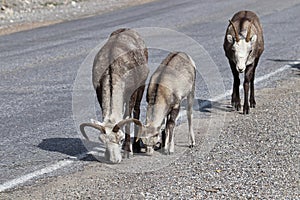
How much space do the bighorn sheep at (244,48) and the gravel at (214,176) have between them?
118 cm

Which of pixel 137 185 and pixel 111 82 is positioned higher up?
pixel 111 82

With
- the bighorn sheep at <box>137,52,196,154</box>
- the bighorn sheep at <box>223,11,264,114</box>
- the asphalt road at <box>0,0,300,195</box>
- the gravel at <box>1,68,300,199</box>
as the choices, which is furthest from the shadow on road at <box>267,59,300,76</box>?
the bighorn sheep at <box>137,52,196,154</box>

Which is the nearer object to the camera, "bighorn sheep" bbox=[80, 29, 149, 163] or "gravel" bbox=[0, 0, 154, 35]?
"bighorn sheep" bbox=[80, 29, 149, 163]

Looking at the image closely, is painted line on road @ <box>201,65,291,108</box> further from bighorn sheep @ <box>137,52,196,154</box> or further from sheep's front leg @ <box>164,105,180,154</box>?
sheep's front leg @ <box>164,105,180,154</box>

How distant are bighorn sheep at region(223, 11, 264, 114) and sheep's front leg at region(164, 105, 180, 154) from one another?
2.14 meters

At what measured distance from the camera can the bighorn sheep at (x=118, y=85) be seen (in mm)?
7789

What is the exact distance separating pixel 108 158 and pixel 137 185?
63 centimetres

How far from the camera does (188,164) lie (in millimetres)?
8242

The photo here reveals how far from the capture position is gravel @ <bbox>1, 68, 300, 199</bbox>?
285 inches

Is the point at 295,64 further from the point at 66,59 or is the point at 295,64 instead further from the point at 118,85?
the point at 118,85

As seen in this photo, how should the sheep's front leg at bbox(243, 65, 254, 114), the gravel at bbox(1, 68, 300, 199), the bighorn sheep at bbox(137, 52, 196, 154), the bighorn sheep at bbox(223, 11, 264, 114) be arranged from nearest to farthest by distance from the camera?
the gravel at bbox(1, 68, 300, 199) < the bighorn sheep at bbox(137, 52, 196, 154) < the bighorn sheep at bbox(223, 11, 264, 114) < the sheep's front leg at bbox(243, 65, 254, 114)

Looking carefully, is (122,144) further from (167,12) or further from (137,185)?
(167,12)

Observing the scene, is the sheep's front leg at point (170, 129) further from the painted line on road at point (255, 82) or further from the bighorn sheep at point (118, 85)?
the painted line on road at point (255, 82)

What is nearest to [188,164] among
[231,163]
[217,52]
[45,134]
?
[231,163]
